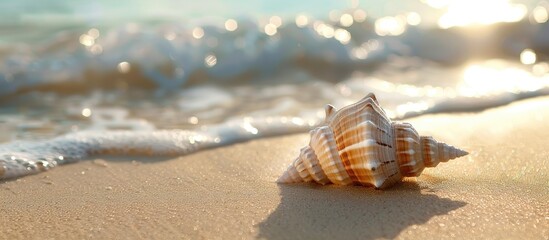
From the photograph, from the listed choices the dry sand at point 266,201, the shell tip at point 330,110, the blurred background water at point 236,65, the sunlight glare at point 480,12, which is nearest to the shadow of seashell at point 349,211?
the dry sand at point 266,201

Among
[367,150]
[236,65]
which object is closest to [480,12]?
[236,65]

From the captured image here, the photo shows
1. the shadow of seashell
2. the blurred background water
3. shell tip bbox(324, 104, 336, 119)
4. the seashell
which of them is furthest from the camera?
the blurred background water

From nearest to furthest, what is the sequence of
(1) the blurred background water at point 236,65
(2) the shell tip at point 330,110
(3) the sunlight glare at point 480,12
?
(2) the shell tip at point 330,110
(1) the blurred background water at point 236,65
(3) the sunlight glare at point 480,12

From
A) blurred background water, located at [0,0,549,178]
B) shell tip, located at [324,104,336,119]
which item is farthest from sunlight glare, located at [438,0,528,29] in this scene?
shell tip, located at [324,104,336,119]

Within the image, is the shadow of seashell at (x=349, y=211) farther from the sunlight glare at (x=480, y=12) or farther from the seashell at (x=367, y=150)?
the sunlight glare at (x=480, y=12)

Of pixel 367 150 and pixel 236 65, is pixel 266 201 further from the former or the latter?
pixel 236 65

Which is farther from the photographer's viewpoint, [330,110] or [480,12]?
[480,12]

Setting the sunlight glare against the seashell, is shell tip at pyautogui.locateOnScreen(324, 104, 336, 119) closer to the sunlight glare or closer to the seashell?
the seashell
